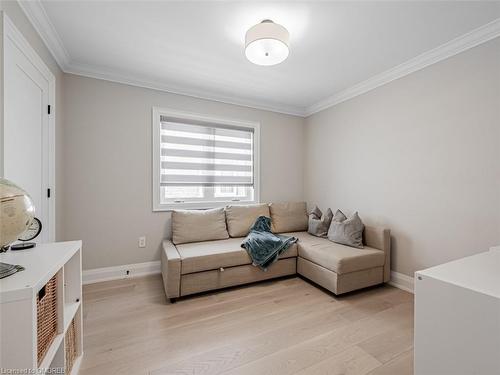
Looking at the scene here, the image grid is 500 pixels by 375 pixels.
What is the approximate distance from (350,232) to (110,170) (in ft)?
9.56

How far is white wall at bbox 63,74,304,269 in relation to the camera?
2.55 meters

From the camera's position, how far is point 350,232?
2.63 metres

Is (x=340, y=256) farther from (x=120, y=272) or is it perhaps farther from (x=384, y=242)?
(x=120, y=272)

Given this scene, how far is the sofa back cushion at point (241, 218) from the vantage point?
10.1 ft

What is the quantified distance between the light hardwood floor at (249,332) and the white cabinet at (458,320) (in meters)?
0.57

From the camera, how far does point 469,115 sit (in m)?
2.03

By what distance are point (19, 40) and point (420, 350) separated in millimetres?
2997

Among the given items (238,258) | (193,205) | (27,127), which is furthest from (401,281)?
(27,127)

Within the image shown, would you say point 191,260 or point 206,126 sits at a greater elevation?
point 206,126

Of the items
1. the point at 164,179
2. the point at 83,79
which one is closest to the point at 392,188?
the point at 164,179

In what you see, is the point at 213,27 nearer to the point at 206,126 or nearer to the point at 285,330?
the point at 206,126

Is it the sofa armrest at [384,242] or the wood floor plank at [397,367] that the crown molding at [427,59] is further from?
the wood floor plank at [397,367]

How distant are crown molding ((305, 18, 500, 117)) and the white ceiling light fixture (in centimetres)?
150

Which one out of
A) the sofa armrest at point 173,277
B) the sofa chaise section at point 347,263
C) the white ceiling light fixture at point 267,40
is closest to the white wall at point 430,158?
the sofa chaise section at point 347,263
